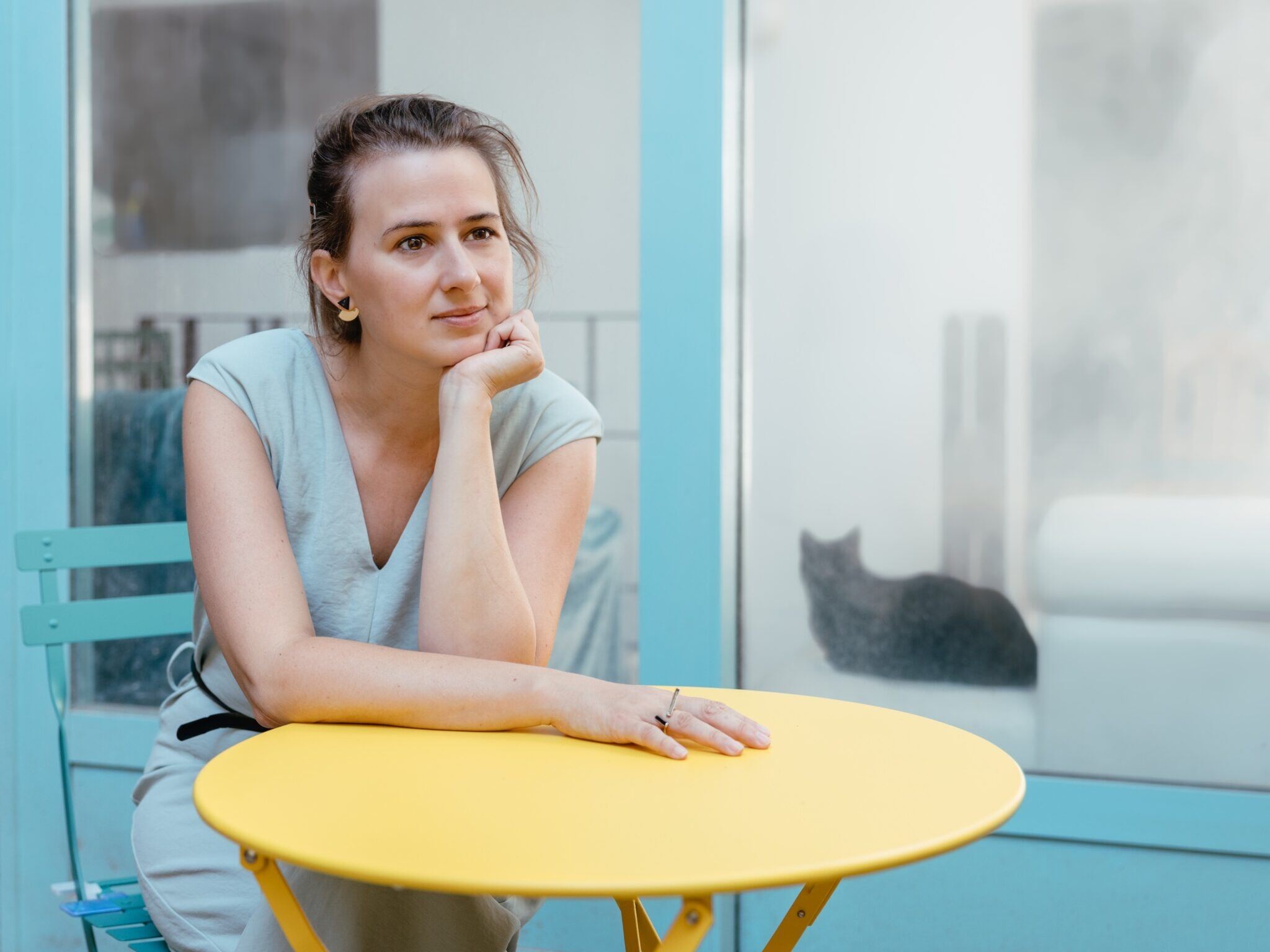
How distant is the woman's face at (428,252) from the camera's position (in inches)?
56.0

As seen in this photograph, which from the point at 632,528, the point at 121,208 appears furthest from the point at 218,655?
the point at 121,208

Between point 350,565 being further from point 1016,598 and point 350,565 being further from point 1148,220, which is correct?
point 1148,220

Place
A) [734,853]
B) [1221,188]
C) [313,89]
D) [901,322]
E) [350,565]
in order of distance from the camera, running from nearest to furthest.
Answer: [734,853] < [350,565] < [1221,188] < [901,322] < [313,89]

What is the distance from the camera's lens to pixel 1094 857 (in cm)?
198

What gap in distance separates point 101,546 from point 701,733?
113 cm

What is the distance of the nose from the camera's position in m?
1.41

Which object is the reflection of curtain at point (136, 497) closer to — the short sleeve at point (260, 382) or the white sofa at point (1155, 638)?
the short sleeve at point (260, 382)

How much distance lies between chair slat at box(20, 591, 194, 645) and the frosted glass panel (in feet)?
3.30

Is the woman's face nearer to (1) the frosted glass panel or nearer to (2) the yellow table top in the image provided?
(2) the yellow table top

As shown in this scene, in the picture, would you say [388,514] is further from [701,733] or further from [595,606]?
[595,606]

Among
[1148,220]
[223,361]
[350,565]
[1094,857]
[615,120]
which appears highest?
[615,120]

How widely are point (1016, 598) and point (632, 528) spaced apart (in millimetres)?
699

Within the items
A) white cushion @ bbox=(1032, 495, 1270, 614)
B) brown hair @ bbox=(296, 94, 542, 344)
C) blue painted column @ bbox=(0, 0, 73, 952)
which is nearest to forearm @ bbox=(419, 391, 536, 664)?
brown hair @ bbox=(296, 94, 542, 344)

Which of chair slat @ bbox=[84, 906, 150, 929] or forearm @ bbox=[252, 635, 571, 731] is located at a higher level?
forearm @ bbox=[252, 635, 571, 731]
